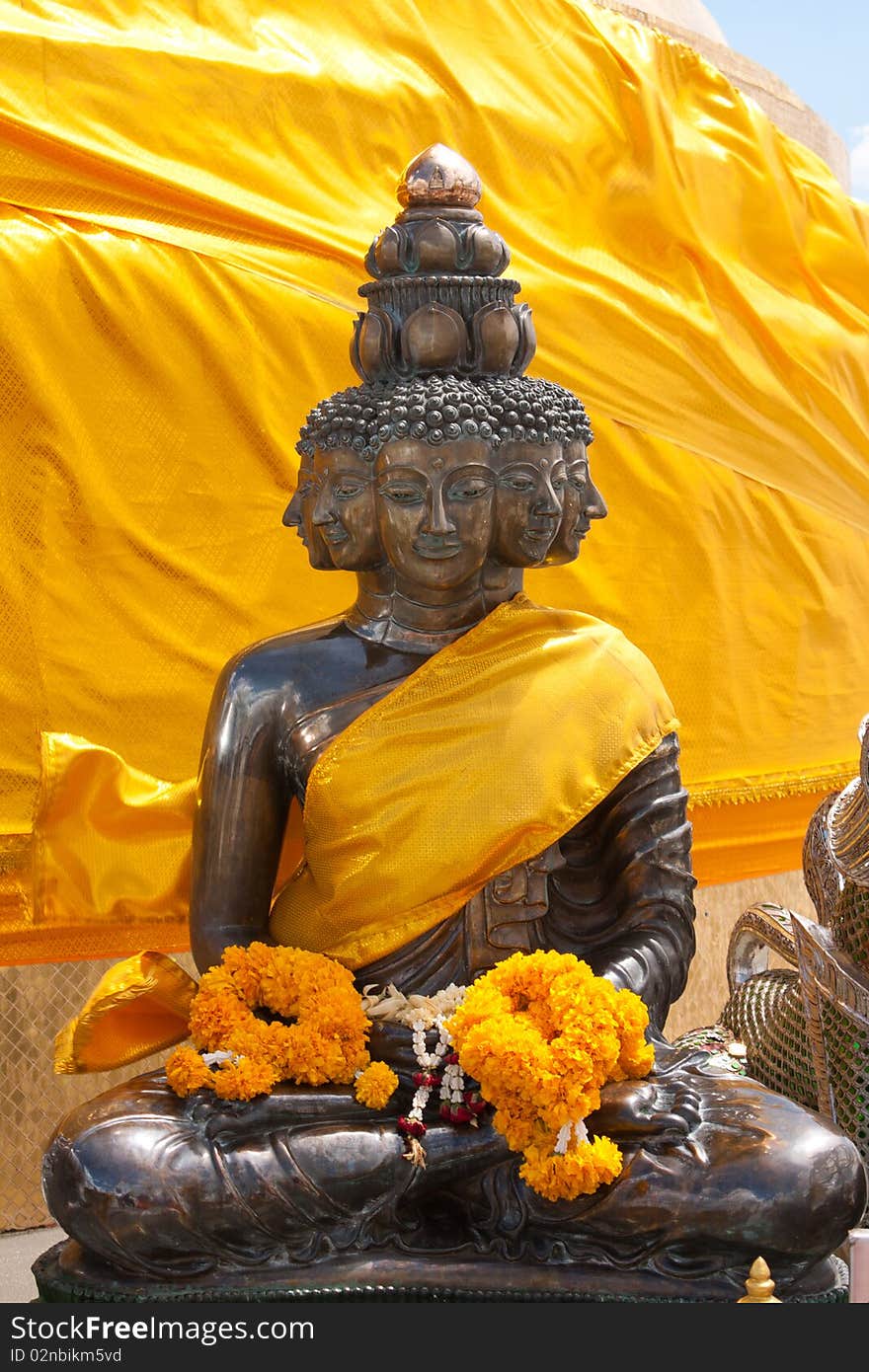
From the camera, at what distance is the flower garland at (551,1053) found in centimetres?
247

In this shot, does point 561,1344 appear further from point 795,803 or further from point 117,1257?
point 795,803

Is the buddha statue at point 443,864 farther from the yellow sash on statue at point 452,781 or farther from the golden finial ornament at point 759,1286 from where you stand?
the golden finial ornament at point 759,1286

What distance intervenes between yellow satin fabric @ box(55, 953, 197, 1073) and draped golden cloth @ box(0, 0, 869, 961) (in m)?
0.21

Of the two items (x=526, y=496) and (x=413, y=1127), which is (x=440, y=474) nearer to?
(x=526, y=496)

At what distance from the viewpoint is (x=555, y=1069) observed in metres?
2.48

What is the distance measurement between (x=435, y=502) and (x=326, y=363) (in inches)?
51.3

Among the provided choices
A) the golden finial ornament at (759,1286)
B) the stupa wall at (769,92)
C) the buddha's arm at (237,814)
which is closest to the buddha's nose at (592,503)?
the buddha's arm at (237,814)

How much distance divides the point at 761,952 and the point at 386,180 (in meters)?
1.80

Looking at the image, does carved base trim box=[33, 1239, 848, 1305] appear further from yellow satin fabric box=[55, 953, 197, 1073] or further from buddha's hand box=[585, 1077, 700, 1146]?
yellow satin fabric box=[55, 953, 197, 1073]

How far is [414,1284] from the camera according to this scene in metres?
2.56

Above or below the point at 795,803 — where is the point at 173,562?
above

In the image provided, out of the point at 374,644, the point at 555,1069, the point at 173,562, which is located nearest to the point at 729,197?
the point at 173,562

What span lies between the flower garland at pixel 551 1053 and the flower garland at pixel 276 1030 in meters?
0.15

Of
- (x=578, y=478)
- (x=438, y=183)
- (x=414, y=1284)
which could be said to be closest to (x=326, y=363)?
(x=438, y=183)
